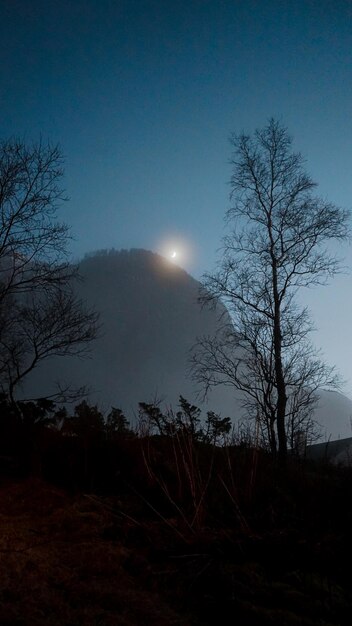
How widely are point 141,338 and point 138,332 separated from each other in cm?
232

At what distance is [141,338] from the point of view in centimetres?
12556

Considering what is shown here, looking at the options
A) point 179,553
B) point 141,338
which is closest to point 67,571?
point 179,553

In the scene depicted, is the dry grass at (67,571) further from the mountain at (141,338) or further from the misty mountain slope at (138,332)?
the misty mountain slope at (138,332)

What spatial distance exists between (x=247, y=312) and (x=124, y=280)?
129 m

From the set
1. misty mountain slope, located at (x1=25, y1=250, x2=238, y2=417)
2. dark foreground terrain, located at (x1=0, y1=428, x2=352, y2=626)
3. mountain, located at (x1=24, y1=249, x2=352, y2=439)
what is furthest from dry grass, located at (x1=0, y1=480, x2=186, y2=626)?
misty mountain slope, located at (x1=25, y1=250, x2=238, y2=417)

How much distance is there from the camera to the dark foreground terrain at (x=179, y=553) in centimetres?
249

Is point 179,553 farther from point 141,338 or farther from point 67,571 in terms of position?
point 141,338

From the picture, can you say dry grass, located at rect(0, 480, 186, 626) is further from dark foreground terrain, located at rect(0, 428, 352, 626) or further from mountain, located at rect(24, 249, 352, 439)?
mountain, located at rect(24, 249, 352, 439)

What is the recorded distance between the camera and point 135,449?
617cm

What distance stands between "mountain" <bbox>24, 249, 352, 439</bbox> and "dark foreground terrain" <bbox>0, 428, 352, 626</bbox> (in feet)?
294

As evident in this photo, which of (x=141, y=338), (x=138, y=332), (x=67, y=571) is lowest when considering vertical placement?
(x=67, y=571)

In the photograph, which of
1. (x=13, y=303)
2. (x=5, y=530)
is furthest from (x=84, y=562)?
(x=13, y=303)

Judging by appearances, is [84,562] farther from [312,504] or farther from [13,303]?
[13,303]

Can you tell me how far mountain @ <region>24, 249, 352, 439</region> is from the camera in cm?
10394
